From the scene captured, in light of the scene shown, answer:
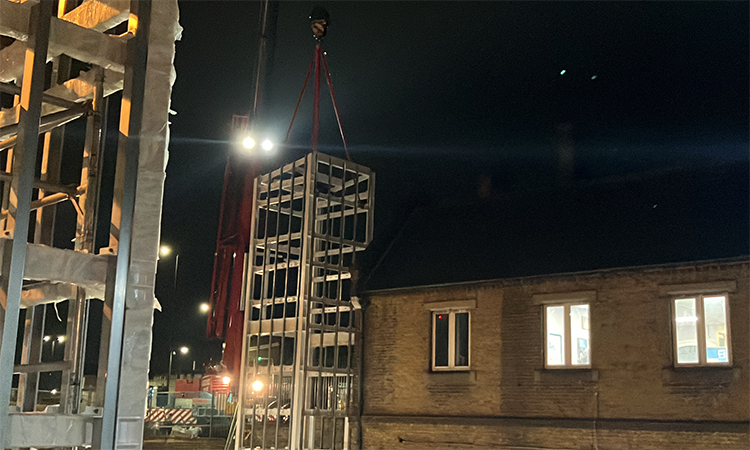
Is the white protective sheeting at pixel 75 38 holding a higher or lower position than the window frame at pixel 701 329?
higher

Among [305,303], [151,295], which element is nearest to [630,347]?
[305,303]

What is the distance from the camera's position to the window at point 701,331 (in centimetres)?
1594

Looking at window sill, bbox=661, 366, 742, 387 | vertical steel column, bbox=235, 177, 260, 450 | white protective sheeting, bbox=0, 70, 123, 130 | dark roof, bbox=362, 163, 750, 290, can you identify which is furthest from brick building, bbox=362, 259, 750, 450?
white protective sheeting, bbox=0, 70, 123, 130

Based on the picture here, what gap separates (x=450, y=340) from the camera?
20016mm

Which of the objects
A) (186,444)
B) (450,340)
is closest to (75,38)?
(450,340)

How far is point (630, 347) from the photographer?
17016 mm

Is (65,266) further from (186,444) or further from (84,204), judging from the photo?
(186,444)

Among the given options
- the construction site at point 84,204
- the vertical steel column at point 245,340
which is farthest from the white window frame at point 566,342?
the construction site at point 84,204

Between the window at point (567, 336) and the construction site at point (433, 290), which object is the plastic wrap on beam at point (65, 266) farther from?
the window at point (567, 336)

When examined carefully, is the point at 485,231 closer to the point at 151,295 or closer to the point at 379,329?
the point at 379,329

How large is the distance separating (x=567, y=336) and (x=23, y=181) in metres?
13.9

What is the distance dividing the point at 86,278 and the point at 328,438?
15865 mm

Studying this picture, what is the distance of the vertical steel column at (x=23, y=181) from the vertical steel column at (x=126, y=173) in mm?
782

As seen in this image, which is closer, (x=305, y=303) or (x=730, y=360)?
(x=730, y=360)
